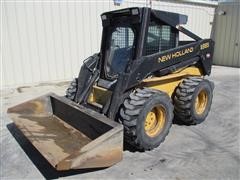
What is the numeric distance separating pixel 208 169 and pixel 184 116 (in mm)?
1263

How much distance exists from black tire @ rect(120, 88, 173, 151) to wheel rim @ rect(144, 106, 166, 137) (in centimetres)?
7

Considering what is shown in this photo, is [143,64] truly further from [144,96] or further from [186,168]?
[186,168]

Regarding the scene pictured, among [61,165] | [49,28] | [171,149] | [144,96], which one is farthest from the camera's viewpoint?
[49,28]

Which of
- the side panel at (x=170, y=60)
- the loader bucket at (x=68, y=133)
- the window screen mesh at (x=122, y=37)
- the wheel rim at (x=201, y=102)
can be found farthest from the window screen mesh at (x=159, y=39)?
the loader bucket at (x=68, y=133)

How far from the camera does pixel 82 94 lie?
406 centimetres

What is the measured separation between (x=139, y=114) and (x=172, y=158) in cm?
72

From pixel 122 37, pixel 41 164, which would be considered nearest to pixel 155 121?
pixel 122 37

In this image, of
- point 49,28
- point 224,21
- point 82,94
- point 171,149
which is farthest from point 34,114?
point 224,21

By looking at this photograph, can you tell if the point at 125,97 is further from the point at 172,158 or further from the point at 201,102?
the point at 201,102

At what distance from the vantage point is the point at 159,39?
3.94 metres

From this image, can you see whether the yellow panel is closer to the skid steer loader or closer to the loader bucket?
the skid steer loader

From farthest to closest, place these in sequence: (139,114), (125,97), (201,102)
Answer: (201,102) → (125,97) → (139,114)

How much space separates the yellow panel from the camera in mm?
3801

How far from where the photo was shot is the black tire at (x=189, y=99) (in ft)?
13.5
